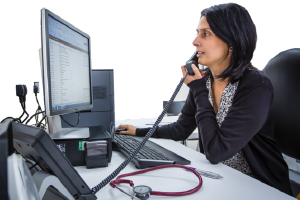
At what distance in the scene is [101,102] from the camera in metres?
1.24

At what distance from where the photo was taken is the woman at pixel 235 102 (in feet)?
2.79

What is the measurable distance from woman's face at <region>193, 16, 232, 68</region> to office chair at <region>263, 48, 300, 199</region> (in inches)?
10.2

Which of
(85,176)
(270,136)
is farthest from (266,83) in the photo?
(85,176)

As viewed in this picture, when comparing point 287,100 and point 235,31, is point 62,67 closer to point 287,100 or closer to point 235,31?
point 235,31

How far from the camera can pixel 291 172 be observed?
1.12m

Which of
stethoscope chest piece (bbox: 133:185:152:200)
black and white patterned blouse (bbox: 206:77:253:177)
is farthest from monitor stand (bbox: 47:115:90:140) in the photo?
black and white patterned blouse (bbox: 206:77:253:177)

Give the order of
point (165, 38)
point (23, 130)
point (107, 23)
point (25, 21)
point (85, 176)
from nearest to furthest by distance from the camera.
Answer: point (23, 130), point (85, 176), point (25, 21), point (107, 23), point (165, 38)

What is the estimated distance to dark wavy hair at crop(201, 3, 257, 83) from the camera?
3.16ft

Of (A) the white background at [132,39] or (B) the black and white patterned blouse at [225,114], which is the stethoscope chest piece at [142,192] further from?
(A) the white background at [132,39]

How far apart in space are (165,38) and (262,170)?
2.36m

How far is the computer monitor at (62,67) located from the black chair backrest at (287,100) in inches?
36.2

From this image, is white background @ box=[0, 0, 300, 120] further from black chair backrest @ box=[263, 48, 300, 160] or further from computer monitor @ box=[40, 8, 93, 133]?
computer monitor @ box=[40, 8, 93, 133]

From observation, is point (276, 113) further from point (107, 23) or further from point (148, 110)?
point (107, 23)

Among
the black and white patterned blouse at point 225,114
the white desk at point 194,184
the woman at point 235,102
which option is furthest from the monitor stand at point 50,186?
the black and white patterned blouse at point 225,114
